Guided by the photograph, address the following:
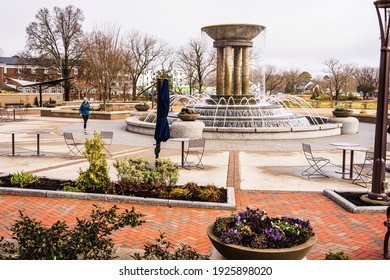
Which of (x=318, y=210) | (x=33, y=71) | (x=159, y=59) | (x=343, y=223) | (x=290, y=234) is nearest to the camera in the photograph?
(x=290, y=234)

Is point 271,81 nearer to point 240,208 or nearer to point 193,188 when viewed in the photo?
point 193,188

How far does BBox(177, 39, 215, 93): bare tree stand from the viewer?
198 ft

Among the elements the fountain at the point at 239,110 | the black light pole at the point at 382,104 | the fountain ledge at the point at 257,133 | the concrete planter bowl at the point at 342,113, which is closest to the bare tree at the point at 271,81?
the fountain at the point at 239,110

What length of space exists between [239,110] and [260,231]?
1781 cm

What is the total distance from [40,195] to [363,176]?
7.85 m

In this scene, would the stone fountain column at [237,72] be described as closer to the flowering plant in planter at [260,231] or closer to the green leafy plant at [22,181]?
the green leafy plant at [22,181]

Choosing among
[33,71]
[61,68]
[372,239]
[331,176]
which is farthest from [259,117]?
[33,71]

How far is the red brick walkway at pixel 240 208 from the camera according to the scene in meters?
5.99

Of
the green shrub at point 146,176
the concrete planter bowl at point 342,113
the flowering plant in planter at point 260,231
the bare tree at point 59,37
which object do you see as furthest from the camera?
the bare tree at point 59,37

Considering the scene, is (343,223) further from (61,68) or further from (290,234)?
(61,68)

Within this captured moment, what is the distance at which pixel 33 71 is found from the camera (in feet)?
195

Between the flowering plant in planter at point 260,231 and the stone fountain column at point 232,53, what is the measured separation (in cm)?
2120

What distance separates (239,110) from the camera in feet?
72.2

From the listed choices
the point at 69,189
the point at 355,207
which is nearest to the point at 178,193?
the point at 69,189
